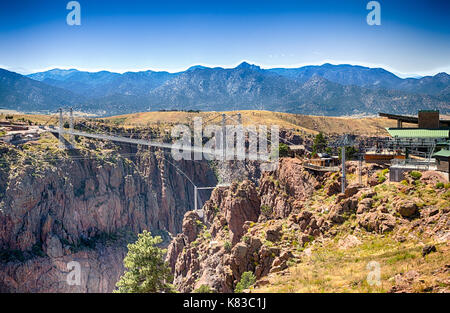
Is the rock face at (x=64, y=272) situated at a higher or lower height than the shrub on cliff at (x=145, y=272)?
lower

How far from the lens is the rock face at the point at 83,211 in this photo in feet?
144

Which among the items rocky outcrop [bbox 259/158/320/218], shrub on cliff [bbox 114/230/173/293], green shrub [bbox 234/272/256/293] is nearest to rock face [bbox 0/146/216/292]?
shrub on cliff [bbox 114/230/173/293]

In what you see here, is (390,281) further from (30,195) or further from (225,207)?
(30,195)

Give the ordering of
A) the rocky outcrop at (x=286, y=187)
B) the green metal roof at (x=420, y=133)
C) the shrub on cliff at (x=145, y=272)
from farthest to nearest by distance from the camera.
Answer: the green metal roof at (x=420, y=133) → the rocky outcrop at (x=286, y=187) → the shrub on cliff at (x=145, y=272)

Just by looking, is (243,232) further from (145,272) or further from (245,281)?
(145,272)

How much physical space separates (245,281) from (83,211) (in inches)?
1624

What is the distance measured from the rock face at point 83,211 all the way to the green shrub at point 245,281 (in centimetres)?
3143

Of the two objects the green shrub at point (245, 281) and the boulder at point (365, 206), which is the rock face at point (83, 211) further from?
the boulder at point (365, 206)

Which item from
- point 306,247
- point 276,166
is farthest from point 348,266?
point 276,166

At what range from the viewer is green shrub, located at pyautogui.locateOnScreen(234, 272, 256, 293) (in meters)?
17.5

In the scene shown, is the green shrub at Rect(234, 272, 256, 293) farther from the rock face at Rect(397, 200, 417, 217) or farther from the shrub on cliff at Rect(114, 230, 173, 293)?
the rock face at Rect(397, 200, 417, 217)

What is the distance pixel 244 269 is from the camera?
64.5 ft

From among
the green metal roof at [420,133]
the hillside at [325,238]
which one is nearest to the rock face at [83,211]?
the hillside at [325,238]
